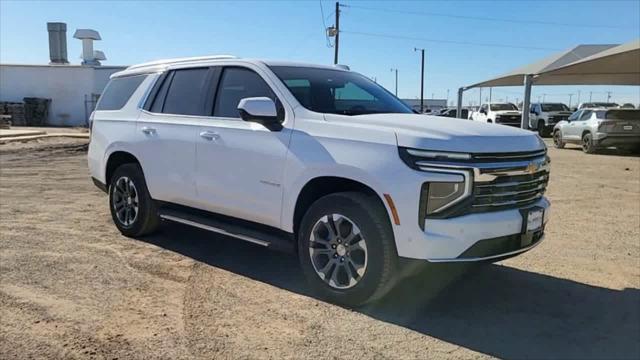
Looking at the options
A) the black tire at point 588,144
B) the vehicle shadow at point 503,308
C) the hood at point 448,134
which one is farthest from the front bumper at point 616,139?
the hood at point 448,134

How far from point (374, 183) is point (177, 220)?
2.43 m

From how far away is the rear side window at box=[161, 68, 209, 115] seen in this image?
5566 millimetres

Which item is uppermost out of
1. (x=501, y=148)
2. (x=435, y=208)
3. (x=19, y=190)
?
(x=501, y=148)

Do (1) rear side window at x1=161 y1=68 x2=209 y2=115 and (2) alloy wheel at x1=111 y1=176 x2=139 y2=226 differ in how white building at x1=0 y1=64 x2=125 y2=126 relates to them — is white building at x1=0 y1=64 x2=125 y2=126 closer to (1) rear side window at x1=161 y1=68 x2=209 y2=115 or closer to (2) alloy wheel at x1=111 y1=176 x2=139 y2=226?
(2) alloy wheel at x1=111 y1=176 x2=139 y2=226

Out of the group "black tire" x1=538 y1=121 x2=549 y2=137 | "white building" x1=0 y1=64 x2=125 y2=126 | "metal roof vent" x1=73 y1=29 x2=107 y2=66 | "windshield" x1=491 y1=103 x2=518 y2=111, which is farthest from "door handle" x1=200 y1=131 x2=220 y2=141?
"metal roof vent" x1=73 y1=29 x2=107 y2=66

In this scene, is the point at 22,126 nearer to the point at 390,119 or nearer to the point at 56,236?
the point at 56,236

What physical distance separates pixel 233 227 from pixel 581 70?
2552 cm

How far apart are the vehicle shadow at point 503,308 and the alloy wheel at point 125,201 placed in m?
0.96

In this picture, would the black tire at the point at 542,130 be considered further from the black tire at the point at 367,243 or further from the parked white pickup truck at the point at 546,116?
the black tire at the point at 367,243

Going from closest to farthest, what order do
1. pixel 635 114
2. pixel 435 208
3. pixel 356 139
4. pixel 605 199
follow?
pixel 435 208
pixel 356 139
pixel 605 199
pixel 635 114

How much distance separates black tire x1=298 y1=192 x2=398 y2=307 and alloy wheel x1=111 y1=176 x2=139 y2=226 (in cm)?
266

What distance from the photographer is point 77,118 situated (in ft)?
119

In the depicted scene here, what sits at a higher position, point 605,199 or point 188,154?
point 188,154

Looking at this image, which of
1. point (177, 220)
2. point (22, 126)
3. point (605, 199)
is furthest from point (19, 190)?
point (22, 126)
